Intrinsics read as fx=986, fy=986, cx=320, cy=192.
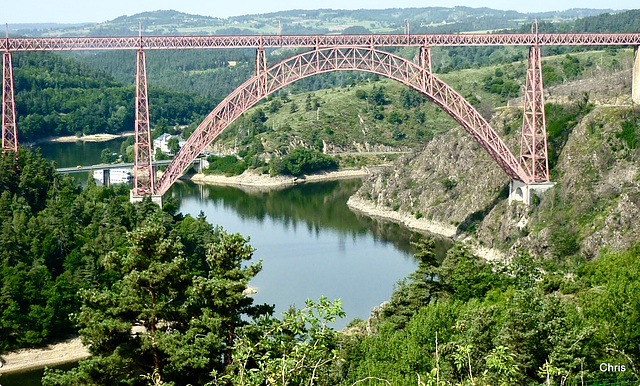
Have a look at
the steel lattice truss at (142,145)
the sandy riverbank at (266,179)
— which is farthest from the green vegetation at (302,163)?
the steel lattice truss at (142,145)

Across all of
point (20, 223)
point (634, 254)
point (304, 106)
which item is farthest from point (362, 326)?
point (304, 106)

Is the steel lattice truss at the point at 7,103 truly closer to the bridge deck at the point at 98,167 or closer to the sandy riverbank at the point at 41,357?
the sandy riverbank at the point at 41,357

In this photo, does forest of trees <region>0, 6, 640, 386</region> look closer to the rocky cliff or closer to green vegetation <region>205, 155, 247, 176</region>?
the rocky cliff

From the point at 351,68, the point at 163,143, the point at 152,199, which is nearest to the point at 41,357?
the point at 152,199

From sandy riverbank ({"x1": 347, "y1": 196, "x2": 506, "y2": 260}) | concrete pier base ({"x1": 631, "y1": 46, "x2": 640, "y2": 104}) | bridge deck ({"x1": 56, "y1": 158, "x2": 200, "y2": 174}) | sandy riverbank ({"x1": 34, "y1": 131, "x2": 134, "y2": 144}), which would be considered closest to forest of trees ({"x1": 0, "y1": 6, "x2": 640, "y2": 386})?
concrete pier base ({"x1": 631, "y1": 46, "x2": 640, "y2": 104})

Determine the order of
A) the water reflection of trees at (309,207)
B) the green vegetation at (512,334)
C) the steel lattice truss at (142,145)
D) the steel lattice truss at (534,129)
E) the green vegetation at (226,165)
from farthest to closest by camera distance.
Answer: the green vegetation at (226,165) < the water reflection of trees at (309,207) < the steel lattice truss at (142,145) < the steel lattice truss at (534,129) < the green vegetation at (512,334)

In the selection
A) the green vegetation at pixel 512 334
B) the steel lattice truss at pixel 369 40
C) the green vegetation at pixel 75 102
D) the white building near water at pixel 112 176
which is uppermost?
the steel lattice truss at pixel 369 40

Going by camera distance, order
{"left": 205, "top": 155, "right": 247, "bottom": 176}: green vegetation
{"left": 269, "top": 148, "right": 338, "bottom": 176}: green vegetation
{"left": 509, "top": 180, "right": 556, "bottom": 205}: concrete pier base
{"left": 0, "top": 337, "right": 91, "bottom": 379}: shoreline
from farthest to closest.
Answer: {"left": 205, "top": 155, "right": 247, "bottom": 176}: green vegetation, {"left": 269, "top": 148, "right": 338, "bottom": 176}: green vegetation, {"left": 509, "top": 180, "right": 556, "bottom": 205}: concrete pier base, {"left": 0, "top": 337, "right": 91, "bottom": 379}: shoreline
